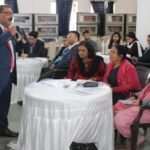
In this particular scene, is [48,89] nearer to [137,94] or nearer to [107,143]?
[107,143]

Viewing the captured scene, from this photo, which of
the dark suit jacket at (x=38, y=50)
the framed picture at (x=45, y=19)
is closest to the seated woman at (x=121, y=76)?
the dark suit jacket at (x=38, y=50)

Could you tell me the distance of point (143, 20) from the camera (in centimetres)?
670

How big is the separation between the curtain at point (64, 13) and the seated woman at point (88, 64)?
694 cm

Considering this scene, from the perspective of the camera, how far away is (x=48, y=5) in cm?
1123

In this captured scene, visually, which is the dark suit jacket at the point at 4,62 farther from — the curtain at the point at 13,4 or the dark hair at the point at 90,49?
the curtain at the point at 13,4

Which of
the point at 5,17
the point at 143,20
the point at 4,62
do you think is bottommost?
the point at 4,62

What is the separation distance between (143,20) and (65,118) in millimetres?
4674

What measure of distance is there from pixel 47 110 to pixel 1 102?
43.0 inches

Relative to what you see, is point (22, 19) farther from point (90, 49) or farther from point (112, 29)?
point (90, 49)

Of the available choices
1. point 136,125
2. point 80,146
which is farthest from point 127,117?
point 80,146

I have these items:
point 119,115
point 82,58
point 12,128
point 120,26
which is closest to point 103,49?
point 82,58

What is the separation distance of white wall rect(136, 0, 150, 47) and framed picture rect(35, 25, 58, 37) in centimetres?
340

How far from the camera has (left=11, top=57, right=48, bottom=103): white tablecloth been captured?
488cm

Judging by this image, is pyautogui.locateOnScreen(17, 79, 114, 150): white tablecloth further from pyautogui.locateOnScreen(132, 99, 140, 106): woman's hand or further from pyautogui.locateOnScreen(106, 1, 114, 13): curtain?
pyautogui.locateOnScreen(106, 1, 114, 13): curtain
